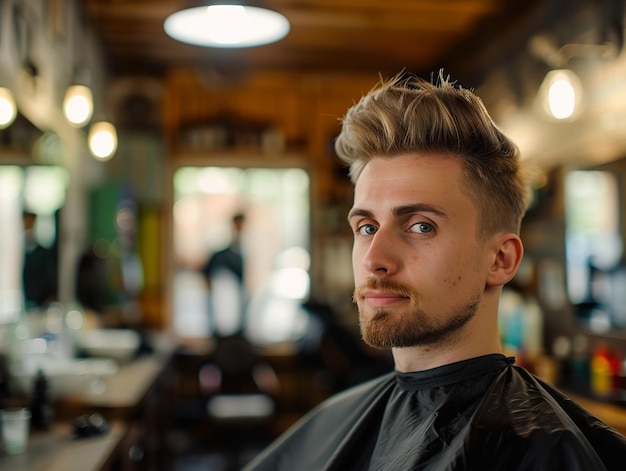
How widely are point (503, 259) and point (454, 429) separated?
368 millimetres

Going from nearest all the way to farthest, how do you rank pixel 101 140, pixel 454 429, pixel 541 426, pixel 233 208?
pixel 541 426 → pixel 454 429 → pixel 101 140 → pixel 233 208

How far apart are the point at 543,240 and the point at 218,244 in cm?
317

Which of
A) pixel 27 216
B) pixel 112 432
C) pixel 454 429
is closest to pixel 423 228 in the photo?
pixel 454 429

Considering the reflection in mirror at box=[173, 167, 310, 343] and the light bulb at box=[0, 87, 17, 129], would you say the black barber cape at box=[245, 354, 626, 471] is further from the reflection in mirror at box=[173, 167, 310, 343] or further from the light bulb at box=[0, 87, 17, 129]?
the reflection in mirror at box=[173, 167, 310, 343]

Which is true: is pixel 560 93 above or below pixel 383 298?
above

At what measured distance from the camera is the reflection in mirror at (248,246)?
6363mm

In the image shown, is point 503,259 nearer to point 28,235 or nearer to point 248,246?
point 28,235

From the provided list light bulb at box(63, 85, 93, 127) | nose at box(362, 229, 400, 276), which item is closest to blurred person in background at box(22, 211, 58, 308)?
light bulb at box(63, 85, 93, 127)

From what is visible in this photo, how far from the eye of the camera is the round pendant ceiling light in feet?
8.86

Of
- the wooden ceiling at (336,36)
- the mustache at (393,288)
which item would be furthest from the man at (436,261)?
the wooden ceiling at (336,36)

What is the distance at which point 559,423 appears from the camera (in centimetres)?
116

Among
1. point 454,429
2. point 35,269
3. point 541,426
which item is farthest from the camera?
point 35,269

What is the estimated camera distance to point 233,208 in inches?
257

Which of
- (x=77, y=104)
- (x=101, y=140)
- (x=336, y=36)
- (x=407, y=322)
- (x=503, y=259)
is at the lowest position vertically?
(x=407, y=322)
